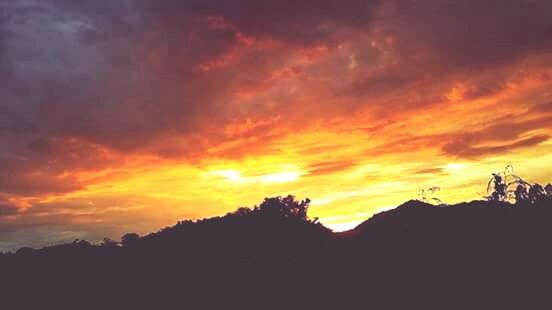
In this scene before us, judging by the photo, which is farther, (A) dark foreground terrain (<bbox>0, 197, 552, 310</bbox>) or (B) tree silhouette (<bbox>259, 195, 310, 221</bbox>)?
(B) tree silhouette (<bbox>259, 195, 310, 221</bbox>)

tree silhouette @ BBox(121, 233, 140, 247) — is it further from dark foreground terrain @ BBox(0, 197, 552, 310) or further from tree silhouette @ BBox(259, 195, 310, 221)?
tree silhouette @ BBox(259, 195, 310, 221)

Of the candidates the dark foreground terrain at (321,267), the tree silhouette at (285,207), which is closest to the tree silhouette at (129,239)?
the dark foreground terrain at (321,267)

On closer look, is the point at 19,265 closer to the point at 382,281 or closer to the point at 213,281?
the point at 213,281

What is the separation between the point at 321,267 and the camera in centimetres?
4625

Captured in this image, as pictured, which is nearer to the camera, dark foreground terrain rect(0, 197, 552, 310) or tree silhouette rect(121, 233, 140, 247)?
dark foreground terrain rect(0, 197, 552, 310)

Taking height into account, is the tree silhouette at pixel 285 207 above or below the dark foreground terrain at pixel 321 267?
above

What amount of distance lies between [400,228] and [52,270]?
30259 millimetres

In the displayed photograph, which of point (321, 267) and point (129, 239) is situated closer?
point (321, 267)

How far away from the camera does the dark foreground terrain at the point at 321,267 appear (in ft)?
133

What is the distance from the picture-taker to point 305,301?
42188 millimetres

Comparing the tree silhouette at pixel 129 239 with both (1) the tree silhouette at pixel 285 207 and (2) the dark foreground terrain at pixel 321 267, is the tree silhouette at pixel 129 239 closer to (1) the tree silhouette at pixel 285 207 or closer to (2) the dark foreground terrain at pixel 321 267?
(2) the dark foreground terrain at pixel 321 267

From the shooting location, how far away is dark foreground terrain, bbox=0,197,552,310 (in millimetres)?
40688

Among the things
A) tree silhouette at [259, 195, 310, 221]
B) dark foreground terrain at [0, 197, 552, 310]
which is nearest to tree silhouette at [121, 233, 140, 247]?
dark foreground terrain at [0, 197, 552, 310]

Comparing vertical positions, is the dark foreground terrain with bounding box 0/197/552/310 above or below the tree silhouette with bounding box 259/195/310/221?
below
